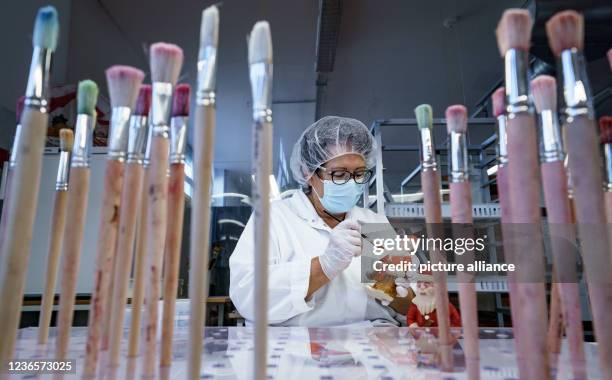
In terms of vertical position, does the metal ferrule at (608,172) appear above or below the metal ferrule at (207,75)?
below

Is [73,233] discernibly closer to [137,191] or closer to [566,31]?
[137,191]

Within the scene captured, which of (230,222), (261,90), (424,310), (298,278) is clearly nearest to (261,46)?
(261,90)

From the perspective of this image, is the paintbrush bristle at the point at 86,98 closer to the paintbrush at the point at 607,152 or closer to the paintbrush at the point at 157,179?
the paintbrush at the point at 157,179

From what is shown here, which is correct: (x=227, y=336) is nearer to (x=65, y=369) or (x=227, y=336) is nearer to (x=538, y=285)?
(x=65, y=369)

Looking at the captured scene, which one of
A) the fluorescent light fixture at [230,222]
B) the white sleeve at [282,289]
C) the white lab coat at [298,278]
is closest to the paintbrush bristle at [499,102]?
the white lab coat at [298,278]

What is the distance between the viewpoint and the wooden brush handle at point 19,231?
0.35 m

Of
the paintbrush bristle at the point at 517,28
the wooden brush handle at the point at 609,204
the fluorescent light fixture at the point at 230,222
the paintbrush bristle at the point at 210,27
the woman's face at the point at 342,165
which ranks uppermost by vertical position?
the fluorescent light fixture at the point at 230,222

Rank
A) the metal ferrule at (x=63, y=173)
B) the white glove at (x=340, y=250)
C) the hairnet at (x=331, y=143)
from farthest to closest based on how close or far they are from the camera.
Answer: the hairnet at (x=331, y=143) < the white glove at (x=340, y=250) < the metal ferrule at (x=63, y=173)

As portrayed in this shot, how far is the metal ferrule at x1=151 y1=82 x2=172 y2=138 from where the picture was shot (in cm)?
41

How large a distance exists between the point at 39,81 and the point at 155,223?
0.54 ft

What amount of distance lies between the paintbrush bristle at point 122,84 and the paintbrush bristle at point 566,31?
41 cm

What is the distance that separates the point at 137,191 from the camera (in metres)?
0.43

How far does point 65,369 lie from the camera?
1.63 ft

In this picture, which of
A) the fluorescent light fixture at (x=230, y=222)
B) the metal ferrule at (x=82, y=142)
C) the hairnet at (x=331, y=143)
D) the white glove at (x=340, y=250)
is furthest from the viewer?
the fluorescent light fixture at (x=230, y=222)
